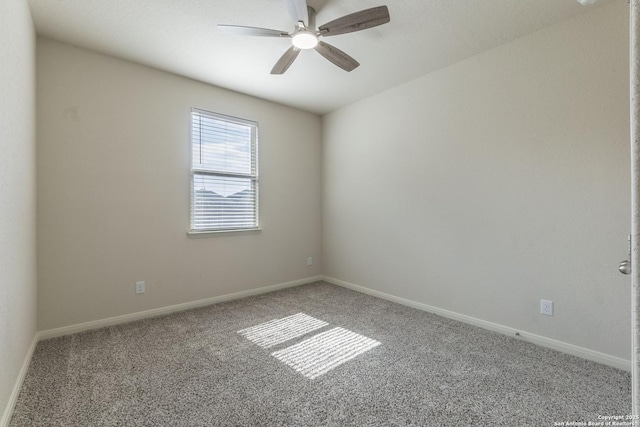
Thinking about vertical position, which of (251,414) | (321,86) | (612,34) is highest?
(321,86)

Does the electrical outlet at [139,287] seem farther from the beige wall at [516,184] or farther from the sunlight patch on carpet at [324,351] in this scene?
the beige wall at [516,184]

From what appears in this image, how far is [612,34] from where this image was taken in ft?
7.11

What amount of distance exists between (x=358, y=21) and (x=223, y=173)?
2270 millimetres

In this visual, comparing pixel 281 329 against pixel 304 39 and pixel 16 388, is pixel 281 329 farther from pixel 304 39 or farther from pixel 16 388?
pixel 304 39

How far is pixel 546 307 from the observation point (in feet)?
8.19

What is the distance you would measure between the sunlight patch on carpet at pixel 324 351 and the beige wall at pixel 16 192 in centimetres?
160

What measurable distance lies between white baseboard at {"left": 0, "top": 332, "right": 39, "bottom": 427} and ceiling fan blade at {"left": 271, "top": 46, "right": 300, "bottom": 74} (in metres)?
2.82

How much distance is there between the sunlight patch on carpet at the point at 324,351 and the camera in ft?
7.13

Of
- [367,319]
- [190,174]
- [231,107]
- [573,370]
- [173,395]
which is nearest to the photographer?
[173,395]

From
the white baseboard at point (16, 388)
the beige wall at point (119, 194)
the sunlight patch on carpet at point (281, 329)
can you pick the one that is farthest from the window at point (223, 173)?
the white baseboard at point (16, 388)

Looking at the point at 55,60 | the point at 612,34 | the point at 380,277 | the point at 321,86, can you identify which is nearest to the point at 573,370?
the point at 380,277

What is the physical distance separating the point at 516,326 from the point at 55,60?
15.1 feet

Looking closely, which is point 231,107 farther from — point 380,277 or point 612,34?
point 612,34

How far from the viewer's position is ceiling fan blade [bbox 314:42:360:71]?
2354 millimetres
